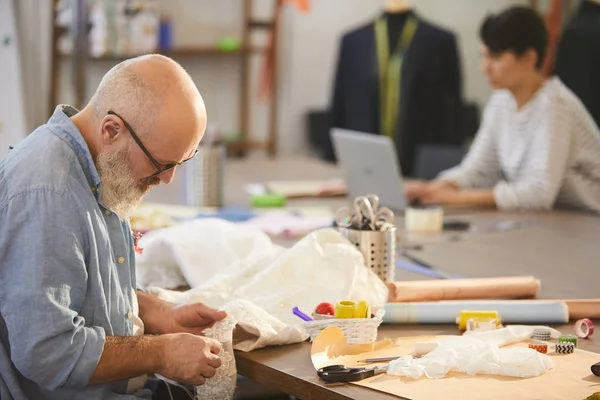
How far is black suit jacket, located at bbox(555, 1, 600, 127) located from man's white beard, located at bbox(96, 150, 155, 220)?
12.4 feet

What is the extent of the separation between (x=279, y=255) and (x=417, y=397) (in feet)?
2.29

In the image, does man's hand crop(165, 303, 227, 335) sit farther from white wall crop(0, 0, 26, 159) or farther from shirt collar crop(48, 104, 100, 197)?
white wall crop(0, 0, 26, 159)

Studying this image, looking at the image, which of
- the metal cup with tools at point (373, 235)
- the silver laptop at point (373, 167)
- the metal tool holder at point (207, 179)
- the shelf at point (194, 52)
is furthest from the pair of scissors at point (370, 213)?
the shelf at point (194, 52)

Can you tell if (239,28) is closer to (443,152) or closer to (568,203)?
(443,152)

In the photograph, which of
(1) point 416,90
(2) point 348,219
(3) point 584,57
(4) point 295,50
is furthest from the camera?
(4) point 295,50

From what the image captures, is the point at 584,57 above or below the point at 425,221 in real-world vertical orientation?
above

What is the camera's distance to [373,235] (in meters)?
2.15

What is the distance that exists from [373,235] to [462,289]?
0.24m

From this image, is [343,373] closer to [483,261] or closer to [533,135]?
[483,261]

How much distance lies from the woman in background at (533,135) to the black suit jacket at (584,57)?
5.21 feet

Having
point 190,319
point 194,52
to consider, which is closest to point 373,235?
point 190,319

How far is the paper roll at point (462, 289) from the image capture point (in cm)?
211

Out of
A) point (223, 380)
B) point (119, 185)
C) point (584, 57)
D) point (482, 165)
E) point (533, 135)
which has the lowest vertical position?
point (482, 165)

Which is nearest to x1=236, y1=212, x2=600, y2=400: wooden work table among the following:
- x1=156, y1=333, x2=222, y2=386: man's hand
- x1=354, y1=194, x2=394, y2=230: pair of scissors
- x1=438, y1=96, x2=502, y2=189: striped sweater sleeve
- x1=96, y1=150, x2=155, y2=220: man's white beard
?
x1=156, y1=333, x2=222, y2=386: man's hand
